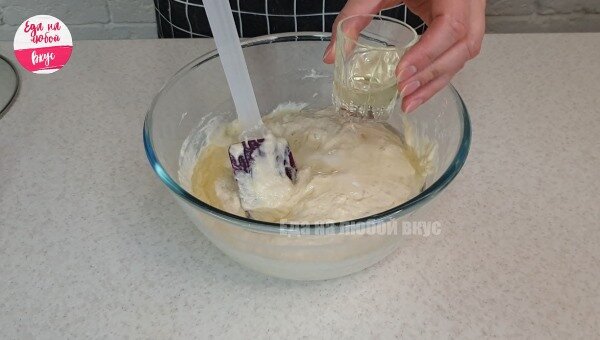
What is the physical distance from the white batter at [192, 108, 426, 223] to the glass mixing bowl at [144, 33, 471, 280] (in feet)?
0.08

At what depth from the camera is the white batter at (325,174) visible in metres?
0.67

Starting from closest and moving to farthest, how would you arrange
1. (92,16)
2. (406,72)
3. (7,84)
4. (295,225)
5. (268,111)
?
1. (295,225)
2. (406,72)
3. (268,111)
4. (7,84)
5. (92,16)

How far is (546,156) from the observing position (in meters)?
0.86

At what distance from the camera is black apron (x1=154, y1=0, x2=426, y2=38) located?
105 cm

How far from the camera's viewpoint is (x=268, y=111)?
0.89 meters

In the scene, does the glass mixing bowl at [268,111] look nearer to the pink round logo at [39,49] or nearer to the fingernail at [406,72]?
the fingernail at [406,72]

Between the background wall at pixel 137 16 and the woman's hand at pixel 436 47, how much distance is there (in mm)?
820

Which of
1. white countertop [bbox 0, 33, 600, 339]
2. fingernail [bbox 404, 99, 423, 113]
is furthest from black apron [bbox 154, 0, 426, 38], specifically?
fingernail [bbox 404, 99, 423, 113]

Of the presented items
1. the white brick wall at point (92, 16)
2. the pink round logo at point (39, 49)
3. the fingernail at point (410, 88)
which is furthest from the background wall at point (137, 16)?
the fingernail at point (410, 88)

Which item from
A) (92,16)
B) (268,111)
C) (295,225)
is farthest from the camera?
(92,16)

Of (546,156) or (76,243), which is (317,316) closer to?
(76,243)

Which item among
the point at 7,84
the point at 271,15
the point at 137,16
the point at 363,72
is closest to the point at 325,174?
the point at 363,72

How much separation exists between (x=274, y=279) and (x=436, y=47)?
0.36 meters

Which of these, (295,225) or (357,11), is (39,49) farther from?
(295,225)
